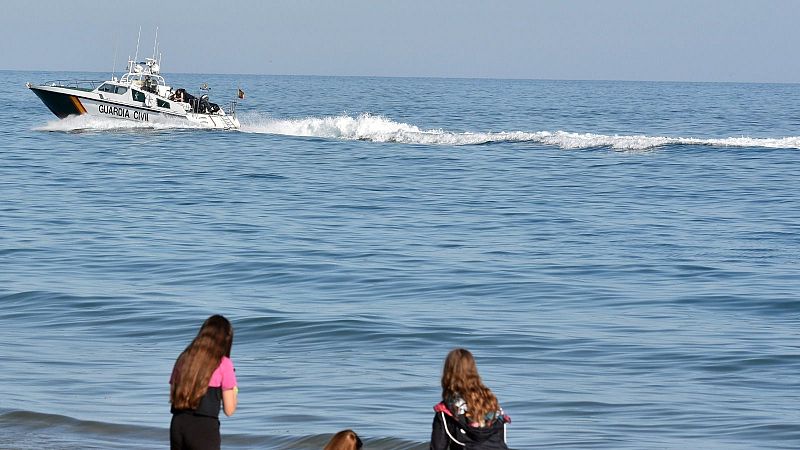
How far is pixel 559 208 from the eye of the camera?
29.6 m

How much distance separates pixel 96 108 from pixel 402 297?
34266 millimetres

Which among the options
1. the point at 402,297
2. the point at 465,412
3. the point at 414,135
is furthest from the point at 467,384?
the point at 414,135

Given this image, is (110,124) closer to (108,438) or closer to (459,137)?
(459,137)

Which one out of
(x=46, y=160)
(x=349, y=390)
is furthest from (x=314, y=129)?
(x=349, y=390)

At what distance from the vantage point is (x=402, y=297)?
17734 mm

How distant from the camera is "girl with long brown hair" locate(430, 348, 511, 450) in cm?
629

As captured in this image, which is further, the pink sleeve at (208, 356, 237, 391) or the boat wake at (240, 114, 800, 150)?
the boat wake at (240, 114, 800, 150)

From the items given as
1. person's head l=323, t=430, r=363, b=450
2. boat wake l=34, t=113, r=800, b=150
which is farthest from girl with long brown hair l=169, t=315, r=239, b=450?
boat wake l=34, t=113, r=800, b=150

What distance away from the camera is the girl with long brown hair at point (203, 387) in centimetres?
650

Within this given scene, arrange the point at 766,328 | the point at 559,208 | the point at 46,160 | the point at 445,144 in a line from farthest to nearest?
the point at 445,144
the point at 46,160
the point at 559,208
the point at 766,328

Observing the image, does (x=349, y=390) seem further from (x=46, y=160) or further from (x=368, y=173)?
(x=46, y=160)

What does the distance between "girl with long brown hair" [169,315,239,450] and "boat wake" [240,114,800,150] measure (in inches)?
1667

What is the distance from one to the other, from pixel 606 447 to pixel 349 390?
3104 millimetres

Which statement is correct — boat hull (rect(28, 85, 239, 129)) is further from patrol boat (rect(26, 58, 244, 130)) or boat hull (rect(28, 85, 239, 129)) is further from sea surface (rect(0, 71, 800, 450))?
sea surface (rect(0, 71, 800, 450))
